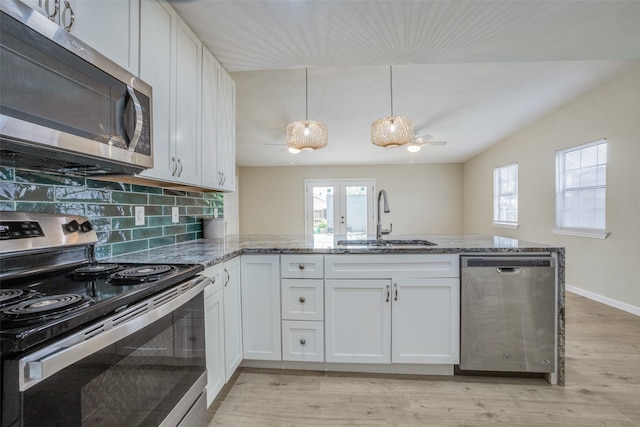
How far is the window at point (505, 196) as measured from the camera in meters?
5.24

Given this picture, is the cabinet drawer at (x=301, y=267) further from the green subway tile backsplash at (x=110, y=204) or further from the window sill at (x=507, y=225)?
the window sill at (x=507, y=225)

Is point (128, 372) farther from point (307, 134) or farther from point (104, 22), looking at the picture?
point (307, 134)

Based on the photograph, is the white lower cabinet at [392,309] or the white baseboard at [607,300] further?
the white baseboard at [607,300]

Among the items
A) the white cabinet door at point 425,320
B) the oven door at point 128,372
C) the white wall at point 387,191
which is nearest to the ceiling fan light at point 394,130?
the white cabinet door at point 425,320

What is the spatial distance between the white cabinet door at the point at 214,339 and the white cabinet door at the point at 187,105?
0.72 metres

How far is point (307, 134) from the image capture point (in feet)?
10.3

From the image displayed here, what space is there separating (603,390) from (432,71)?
300 centimetres

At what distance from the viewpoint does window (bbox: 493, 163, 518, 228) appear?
5.24 metres

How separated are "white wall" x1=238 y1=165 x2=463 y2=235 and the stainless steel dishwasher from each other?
5266 mm

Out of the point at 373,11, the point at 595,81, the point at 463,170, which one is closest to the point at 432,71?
the point at 373,11

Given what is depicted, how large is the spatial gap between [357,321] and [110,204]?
5.38 ft

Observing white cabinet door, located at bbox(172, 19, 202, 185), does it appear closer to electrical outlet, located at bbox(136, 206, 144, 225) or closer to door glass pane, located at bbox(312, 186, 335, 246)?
Result: electrical outlet, located at bbox(136, 206, 144, 225)

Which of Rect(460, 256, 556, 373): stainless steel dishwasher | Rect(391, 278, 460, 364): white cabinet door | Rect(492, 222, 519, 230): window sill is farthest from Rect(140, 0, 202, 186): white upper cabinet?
Rect(492, 222, 519, 230): window sill

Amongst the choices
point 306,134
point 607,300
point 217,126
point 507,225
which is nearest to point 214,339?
point 217,126
